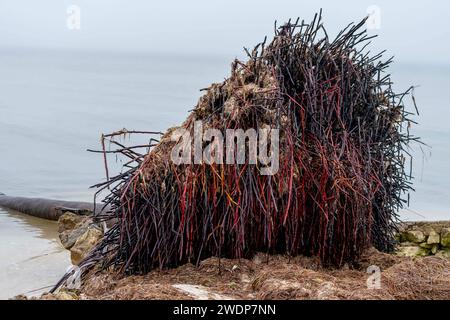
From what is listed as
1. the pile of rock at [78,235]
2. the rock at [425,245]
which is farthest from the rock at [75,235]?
the rock at [425,245]

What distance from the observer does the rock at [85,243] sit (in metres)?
8.66

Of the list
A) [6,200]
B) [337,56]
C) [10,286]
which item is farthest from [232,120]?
[6,200]

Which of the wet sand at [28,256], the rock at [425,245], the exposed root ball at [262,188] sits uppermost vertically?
the exposed root ball at [262,188]

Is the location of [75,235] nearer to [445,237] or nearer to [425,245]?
[425,245]

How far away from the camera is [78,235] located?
943cm

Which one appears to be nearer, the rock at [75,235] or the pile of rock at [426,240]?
the pile of rock at [426,240]

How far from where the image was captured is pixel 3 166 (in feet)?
76.3

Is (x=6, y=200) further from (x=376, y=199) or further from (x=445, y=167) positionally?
(x=445, y=167)

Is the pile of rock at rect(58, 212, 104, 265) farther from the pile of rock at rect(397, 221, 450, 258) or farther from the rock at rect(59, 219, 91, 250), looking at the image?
the pile of rock at rect(397, 221, 450, 258)

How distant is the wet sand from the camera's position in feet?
31.6

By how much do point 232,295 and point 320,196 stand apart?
1.59 metres

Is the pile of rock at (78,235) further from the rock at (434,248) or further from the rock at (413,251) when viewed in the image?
the rock at (434,248)

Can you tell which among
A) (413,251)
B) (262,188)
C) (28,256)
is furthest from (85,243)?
(413,251)

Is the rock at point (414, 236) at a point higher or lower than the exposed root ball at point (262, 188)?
lower
